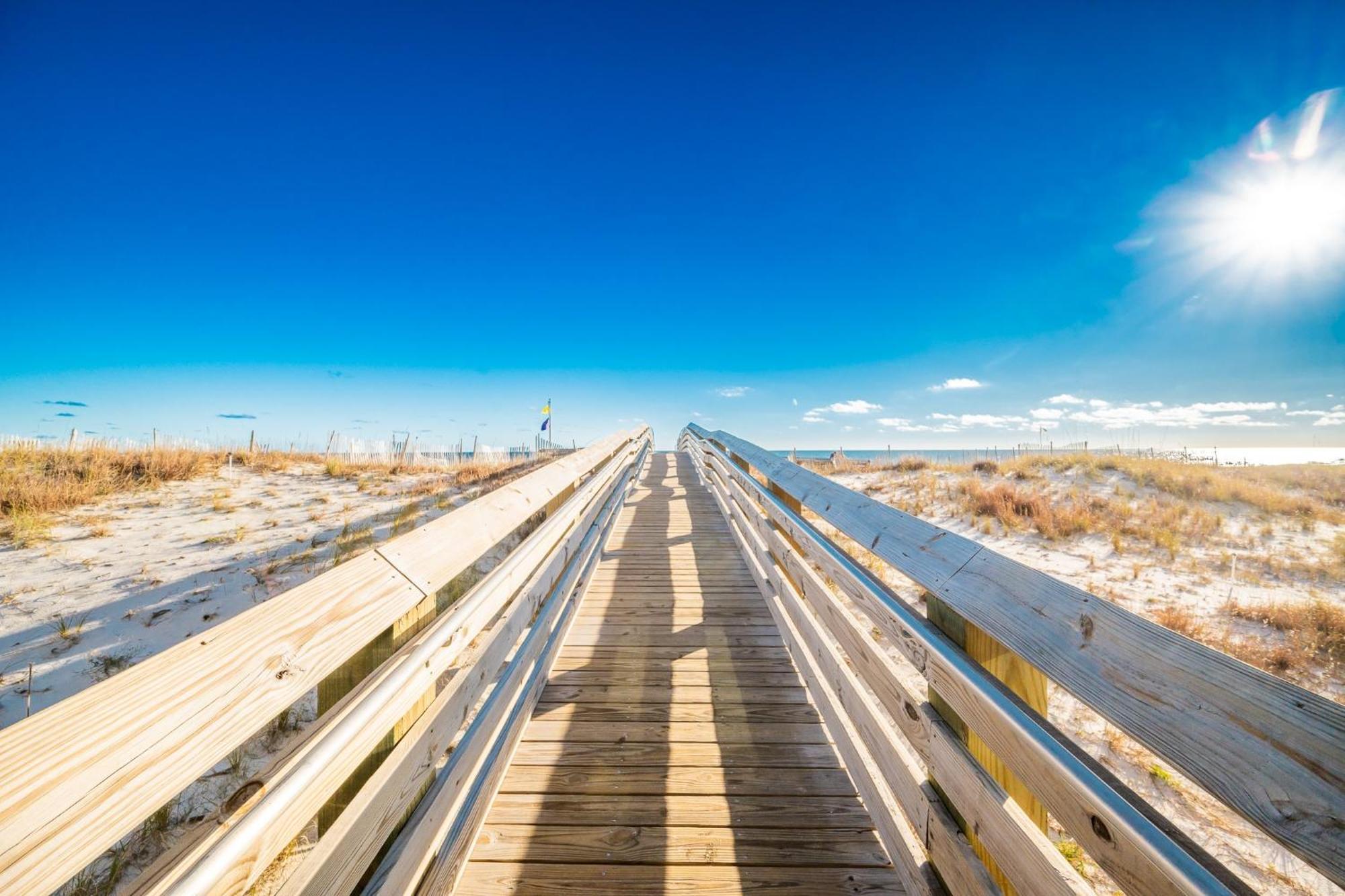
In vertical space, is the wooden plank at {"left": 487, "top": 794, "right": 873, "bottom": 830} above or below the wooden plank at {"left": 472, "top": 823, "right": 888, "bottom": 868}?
above

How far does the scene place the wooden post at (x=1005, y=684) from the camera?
124 cm

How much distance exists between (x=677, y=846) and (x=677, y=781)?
298 millimetres

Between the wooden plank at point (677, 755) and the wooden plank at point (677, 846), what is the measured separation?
0.32 m

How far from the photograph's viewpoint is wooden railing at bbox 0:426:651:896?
1.82ft

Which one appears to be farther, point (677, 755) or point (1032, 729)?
point (677, 755)

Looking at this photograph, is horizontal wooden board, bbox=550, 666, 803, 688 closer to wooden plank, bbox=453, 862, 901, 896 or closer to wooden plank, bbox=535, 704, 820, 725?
wooden plank, bbox=535, 704, 820, 725

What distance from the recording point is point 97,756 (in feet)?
1.91

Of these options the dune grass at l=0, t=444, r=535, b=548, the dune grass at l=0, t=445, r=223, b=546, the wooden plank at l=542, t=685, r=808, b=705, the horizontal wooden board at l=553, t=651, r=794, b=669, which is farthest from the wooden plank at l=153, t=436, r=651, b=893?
the dune grass at l=0, t=445, r=223, b=546

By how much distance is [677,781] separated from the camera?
214cm

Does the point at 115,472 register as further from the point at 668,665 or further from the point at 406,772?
the point at 406,772

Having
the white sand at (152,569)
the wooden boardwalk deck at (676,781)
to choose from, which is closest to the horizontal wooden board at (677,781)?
the wooden boardwalk deck at (676,781)

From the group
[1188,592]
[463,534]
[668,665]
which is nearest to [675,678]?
[668,665]

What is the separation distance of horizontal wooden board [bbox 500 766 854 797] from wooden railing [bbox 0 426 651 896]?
8.0 inches

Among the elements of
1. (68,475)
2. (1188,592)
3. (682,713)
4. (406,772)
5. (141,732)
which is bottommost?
(1188,592)
